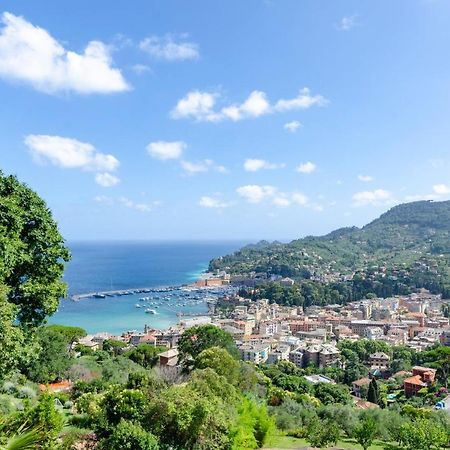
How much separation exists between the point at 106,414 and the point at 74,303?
5918 cm

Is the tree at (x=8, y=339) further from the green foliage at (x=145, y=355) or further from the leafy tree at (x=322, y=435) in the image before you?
the green foliage at (x=145, y=355)

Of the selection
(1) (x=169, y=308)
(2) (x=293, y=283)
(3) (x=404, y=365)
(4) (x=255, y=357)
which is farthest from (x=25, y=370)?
(2) (x=293, y=283)

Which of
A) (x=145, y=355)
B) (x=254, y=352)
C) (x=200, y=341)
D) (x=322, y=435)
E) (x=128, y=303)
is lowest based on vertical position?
(x=254, y=352)

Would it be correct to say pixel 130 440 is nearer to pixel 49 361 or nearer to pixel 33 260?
pixel 33 260

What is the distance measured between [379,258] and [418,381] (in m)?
88.9

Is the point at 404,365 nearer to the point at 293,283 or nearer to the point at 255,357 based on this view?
the point at 255,357

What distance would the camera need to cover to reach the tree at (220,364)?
38.6 feet

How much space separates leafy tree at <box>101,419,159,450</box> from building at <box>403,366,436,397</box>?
1003 inches

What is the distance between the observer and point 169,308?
213 feet

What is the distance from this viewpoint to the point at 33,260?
23.0 ft

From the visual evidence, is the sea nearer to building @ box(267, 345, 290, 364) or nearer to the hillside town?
the hillside town

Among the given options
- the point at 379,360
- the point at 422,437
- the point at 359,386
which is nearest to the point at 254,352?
the point at 379,360

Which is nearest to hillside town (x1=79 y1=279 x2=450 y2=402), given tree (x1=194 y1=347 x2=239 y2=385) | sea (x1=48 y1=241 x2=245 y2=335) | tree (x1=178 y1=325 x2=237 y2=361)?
sea (x1=48 y1=241 x2=245 y2=335)

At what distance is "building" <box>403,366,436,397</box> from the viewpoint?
2864cm
